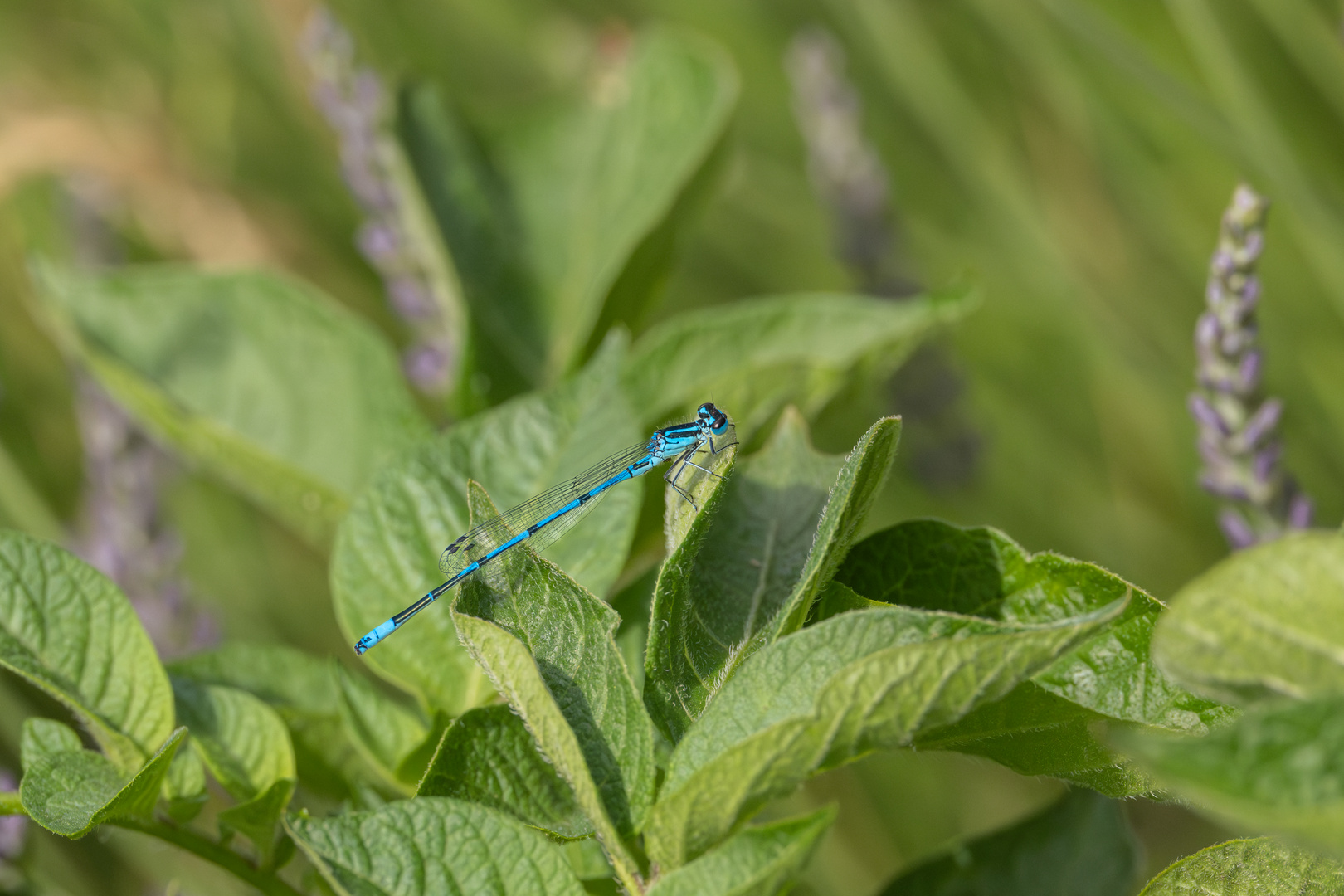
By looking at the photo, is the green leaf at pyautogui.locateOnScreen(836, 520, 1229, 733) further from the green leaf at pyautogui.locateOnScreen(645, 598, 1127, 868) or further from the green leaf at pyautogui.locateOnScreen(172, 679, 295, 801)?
the green leaf at pyautogui.locateOnScreen(172, 679, 295, 801)

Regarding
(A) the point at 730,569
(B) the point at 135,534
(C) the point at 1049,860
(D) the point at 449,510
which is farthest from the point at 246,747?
(B) the point at 135,534

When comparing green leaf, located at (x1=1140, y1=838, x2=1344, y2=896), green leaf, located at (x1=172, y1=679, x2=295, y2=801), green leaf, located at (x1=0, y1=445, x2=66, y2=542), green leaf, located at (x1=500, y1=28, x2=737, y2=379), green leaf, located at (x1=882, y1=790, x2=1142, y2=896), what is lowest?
green leaf, located at (x1=882, y1=790, x2=1142, y2=896)

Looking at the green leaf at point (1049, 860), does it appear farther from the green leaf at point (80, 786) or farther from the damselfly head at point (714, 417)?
the green leaf at point (80, 786)

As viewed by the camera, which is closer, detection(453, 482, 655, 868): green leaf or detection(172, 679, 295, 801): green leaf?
detection(453, 482, 655, 868): green leaf

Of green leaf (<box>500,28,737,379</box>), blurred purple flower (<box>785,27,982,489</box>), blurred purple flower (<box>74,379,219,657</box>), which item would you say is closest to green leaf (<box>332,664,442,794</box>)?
green leaf (<box>500,28,737,379</box>)

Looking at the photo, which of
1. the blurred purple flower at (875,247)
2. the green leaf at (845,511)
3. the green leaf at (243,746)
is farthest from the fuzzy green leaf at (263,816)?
the blurred purple flower at (875,247)

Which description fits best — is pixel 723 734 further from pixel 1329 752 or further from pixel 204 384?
pixel 204 384

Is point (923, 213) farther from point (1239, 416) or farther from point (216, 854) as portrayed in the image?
point (216, 854)
